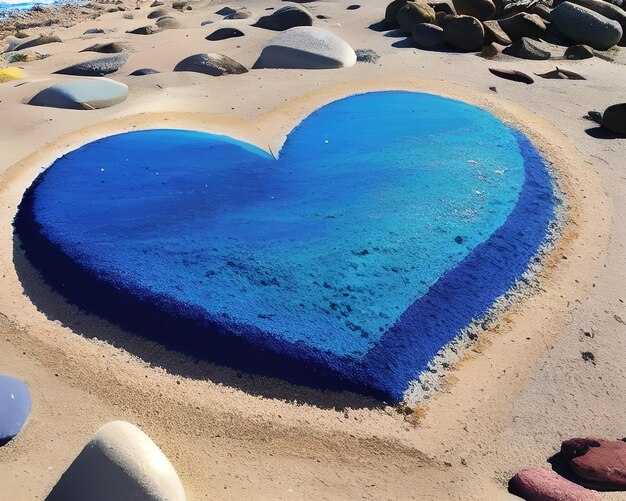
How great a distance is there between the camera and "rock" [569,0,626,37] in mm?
12469

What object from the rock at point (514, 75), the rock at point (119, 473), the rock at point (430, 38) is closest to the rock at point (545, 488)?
the rock at point (119, 473)

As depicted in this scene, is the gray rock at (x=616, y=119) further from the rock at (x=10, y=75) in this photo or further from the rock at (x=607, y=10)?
the rock at (x=10, y=75)

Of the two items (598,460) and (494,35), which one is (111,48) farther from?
(598,460)

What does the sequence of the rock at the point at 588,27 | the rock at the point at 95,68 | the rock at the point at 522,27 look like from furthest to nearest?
the rock at the point at 522,27 < the rock at the point at 588,27 < the rock at the point at 95,68

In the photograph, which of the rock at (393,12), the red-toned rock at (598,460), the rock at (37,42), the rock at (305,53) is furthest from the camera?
the rock at (37,42)

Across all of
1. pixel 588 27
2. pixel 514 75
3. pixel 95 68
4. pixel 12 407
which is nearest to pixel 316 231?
pixel 12 407

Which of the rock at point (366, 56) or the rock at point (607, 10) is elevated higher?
the rock at point (607, 10)

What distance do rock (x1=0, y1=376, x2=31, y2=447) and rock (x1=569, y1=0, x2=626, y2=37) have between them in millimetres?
12964

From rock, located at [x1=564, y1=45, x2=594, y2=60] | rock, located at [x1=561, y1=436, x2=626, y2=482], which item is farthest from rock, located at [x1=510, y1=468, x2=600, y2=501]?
rock, located at [x1=564, y1=45, x2=594, y2=60]

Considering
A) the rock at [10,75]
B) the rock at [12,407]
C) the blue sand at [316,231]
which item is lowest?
the rock at [12,407]

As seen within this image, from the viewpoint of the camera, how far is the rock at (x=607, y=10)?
40.9 ft

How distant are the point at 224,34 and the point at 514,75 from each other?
18.2 feet

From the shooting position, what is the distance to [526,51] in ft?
36.0

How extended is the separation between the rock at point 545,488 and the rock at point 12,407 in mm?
3037
